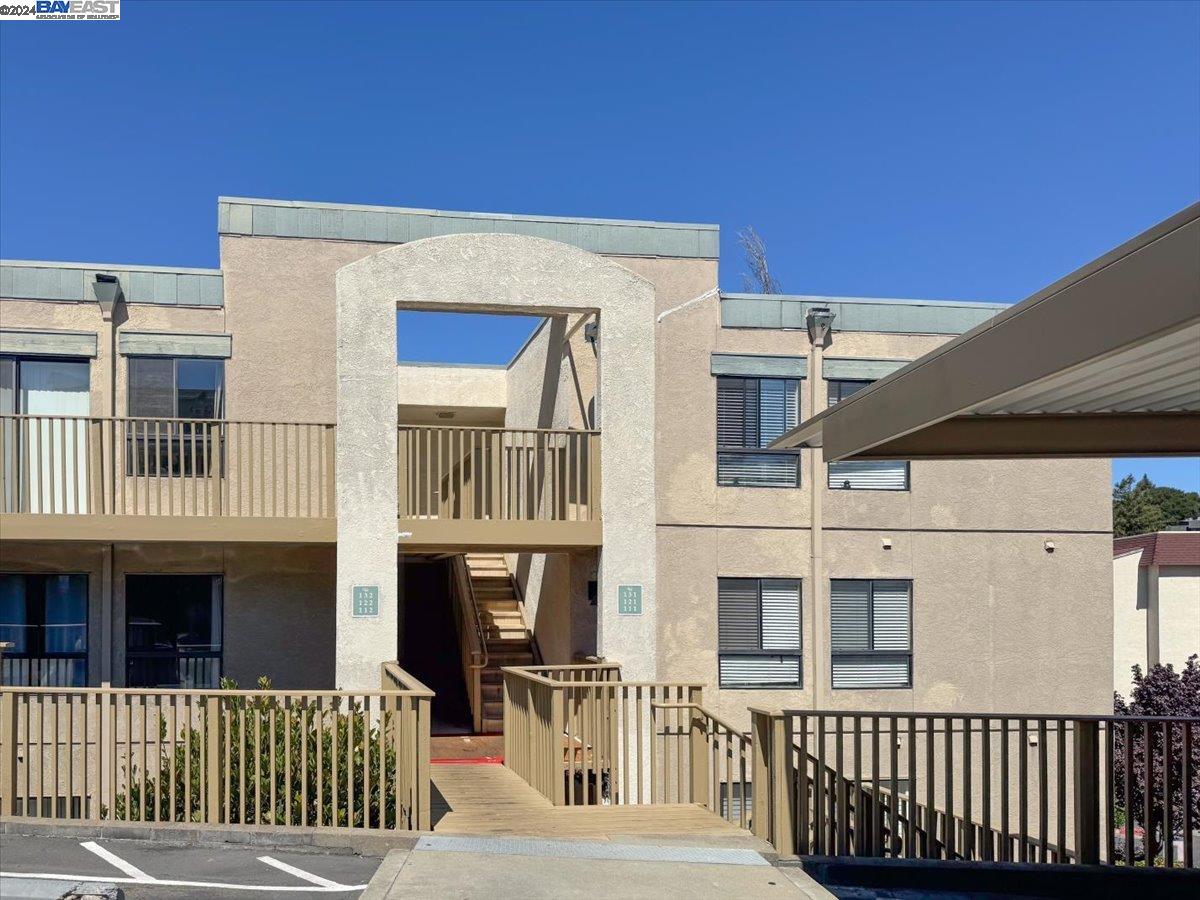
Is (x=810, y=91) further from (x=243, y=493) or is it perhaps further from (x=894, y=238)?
(x=243, y=493)

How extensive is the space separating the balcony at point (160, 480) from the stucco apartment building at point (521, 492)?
59mm

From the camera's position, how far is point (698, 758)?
37.8 ft

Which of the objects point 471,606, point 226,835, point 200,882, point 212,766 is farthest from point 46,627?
point 200,882

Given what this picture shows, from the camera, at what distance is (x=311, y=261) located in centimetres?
1739

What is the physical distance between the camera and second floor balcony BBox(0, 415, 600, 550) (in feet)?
49.2

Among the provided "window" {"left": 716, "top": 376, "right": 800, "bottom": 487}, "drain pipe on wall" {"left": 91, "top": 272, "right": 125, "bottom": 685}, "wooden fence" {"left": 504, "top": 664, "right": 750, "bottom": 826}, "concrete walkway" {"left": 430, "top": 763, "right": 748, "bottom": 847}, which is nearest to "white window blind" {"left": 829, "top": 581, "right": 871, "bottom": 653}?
"window" {"left": 716, "top": 376, "right": 800, "bottom": 487}

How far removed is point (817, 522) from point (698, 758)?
6.86 m

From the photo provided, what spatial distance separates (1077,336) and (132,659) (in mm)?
14426

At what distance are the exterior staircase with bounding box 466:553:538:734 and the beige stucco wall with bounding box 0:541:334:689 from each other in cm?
275

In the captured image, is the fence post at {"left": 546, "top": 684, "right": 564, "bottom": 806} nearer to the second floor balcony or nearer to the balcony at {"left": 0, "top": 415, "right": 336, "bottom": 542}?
the second floor balcony

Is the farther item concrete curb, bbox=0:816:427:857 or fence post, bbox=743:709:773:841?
fence post, bbox=743:709:773:841

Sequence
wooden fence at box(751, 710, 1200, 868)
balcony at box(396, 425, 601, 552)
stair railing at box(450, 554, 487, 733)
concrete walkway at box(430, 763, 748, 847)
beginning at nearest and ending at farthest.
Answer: wooden fence at box(751, 710, 1200, 868) < concrete walkway at box(430, 763, 748, 847) < balcony at box(396, 425, 601, 552) < stair railing at box(450, 554, 487, 733)

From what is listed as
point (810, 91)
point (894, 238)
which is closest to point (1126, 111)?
point (810, 91)

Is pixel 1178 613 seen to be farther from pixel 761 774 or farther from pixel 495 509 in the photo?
pixel 761 774
